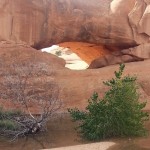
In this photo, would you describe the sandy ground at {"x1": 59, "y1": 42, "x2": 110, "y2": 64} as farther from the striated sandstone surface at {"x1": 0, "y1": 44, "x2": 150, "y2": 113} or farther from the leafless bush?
the leafless bush

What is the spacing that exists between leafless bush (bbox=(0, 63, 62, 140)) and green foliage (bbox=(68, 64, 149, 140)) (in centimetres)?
120

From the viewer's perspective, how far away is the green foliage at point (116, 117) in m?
10.5

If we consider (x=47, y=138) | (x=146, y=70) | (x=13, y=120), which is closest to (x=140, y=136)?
(x=47, y=138)

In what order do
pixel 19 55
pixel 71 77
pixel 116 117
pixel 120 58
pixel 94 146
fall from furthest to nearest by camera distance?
pixel 120 58 → pixel 71 77 → pixel 19 55 → pixel 116 117 → pixel 94 146

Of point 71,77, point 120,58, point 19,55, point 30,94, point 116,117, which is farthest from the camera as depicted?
point 120,58

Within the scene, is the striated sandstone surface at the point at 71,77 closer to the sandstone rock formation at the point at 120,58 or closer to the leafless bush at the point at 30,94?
the leafless bush at the point at 30,94

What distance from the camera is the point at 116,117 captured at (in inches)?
416

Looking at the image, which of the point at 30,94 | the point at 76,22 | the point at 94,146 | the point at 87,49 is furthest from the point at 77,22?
the point at 94,146

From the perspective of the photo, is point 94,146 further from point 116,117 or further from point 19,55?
point 19,55

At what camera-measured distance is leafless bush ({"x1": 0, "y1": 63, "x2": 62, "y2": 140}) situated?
1109 cm

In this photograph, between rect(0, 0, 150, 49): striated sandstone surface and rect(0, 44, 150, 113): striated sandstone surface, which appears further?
rect(0, 0, 150, 49): striated sandstone surface

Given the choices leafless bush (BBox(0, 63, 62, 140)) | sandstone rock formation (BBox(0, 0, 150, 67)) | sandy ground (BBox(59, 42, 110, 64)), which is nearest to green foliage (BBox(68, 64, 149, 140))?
leafless bush (BBox(0, 63, 62, 140))

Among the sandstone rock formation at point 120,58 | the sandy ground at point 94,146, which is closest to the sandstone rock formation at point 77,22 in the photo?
the sandstone rock formation at point 120,58

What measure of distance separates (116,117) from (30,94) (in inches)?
166
